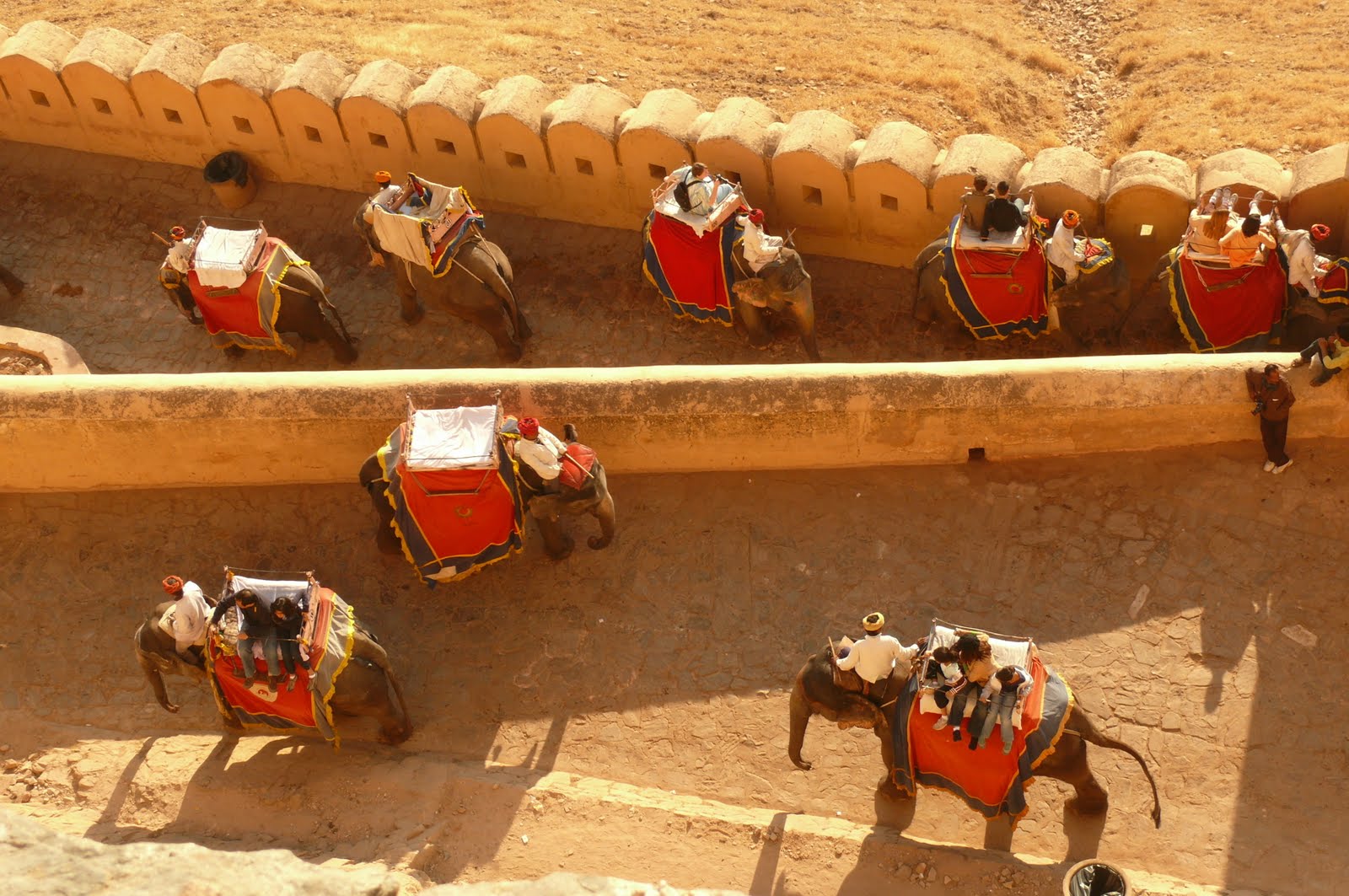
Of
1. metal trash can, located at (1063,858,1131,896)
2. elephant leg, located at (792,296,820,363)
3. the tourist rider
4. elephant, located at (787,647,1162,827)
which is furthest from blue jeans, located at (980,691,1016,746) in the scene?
elephant leg, located at (792,296,820,363)

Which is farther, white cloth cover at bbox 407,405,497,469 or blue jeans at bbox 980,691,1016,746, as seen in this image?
white cloth cover at bbox 407,405,497,469

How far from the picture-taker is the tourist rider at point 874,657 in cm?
793

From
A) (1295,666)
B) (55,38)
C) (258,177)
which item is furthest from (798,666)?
(55,38)

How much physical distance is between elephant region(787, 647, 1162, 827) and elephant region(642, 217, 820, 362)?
3645 mm

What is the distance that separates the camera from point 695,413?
9695mm

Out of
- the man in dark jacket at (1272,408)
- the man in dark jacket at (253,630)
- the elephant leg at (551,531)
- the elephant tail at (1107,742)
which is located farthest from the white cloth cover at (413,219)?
the elephant tail at (1107,742)

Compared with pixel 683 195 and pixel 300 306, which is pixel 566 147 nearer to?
pixel 683 195

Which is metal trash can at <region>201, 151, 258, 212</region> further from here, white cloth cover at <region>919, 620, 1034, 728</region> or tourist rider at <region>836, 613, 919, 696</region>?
white cloth cover at <region>919, 620, 1034, 728</region>

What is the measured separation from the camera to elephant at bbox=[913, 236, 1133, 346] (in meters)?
11.0

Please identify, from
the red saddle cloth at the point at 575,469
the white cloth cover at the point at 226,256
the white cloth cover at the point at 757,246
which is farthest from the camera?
the white cloth cover at the point at 226,256

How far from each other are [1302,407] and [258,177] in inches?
346

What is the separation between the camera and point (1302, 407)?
939 centimetres

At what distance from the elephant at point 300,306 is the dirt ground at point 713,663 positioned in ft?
7.33

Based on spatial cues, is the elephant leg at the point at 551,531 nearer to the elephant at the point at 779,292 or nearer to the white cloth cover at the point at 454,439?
the white cloth cover at the point at 454,439
